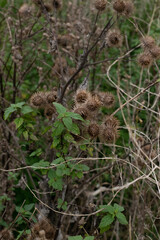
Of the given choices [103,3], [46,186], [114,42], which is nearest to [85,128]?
[46,186]

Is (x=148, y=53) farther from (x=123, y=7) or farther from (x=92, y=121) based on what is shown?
(x=92, y=121)

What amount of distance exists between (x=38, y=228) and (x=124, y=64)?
3054 mm

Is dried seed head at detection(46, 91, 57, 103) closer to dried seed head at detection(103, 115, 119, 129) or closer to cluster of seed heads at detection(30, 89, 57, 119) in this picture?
cluster of seed heads at detection(30, 89, 57, 119)

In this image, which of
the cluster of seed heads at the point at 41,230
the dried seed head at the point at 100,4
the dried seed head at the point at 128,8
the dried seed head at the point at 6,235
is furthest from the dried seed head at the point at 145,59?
the dried seed head at the point at 6,235

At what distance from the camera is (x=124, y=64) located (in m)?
4.53

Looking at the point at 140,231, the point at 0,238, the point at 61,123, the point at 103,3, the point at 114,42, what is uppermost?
the point at 103,3

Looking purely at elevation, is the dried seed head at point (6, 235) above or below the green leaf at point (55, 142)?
below

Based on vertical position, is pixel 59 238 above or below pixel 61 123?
below

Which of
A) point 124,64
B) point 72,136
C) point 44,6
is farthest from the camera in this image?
point 124,64

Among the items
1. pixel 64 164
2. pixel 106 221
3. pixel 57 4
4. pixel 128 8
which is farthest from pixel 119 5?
pixel 106 221

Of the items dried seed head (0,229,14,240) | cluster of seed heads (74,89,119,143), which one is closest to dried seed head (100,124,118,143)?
cluster of seed heads (74,89,119,143)

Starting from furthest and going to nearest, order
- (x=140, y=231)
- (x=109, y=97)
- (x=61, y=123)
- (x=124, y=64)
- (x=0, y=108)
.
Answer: (x=124, y=64)
(x=0, y=108)
(x=140, y=231)
(x=109, y=97)
(x=61, y=123)

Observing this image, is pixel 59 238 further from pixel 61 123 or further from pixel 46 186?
pixel 61 123

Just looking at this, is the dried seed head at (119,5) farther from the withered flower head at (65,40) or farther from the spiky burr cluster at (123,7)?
the withered flower head at (65,40)
